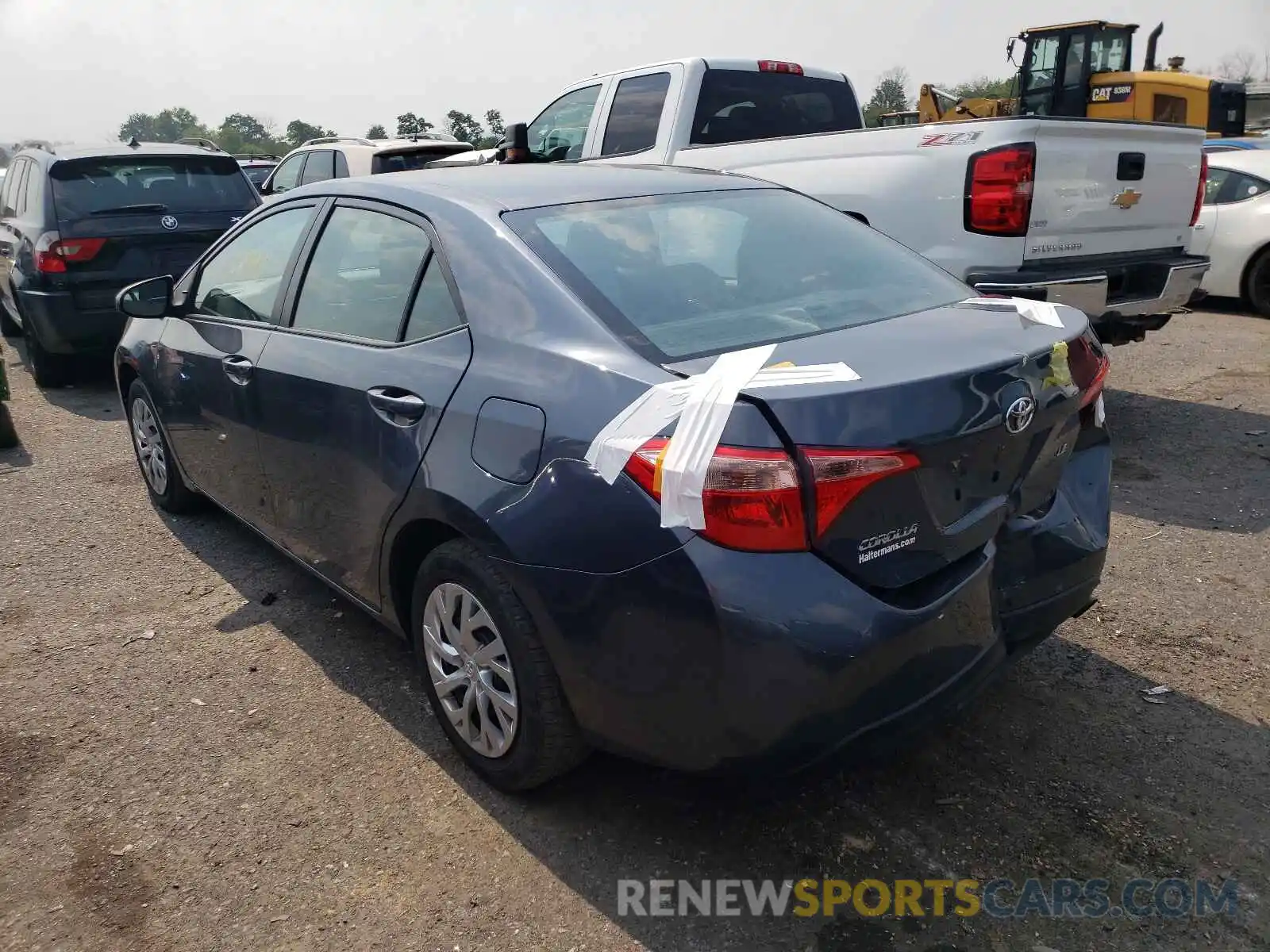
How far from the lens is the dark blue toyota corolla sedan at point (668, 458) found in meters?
2.18

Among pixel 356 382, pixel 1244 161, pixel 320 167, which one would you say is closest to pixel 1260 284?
pixel 1244 161

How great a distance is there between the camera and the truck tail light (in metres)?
7.62

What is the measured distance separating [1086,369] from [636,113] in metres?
5.45

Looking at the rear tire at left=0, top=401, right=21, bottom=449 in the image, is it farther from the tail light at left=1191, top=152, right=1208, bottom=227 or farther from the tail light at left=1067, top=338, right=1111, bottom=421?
the tail light at left=1191, top=152, right=1208, bottom=227

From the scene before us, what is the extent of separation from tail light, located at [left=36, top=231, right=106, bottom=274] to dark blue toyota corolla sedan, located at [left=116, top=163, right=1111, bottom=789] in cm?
463

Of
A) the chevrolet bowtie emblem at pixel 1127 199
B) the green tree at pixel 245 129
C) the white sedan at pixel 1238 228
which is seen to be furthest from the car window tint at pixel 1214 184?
the green tree at pixel 245 129

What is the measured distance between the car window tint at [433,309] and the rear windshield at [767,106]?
4748 millimetres

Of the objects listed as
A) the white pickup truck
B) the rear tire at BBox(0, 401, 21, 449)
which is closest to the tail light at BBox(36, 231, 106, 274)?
the rear tire at BBox(0, 401, 21, 449)

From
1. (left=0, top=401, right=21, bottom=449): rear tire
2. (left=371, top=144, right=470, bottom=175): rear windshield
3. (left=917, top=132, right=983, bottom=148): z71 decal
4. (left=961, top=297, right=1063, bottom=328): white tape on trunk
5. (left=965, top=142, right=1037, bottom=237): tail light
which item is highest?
(left=371, top=144, right=470, bottom=175): rear windshield

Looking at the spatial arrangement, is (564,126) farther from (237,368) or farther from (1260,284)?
(1260,284)

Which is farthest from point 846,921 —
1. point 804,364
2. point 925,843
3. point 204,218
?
point 204,218

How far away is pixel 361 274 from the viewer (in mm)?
3350

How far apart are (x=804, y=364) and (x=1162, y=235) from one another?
180 inches

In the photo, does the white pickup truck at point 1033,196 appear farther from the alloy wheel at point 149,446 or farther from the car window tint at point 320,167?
the car window tint at point 320,167
